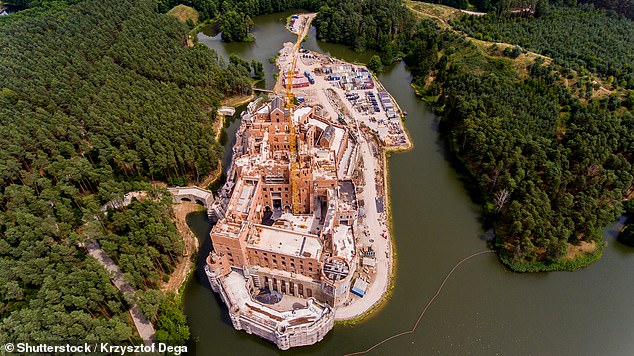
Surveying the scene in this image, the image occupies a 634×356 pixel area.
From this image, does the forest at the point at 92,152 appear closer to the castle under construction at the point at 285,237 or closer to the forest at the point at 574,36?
the castle under construction at the point at 285,237

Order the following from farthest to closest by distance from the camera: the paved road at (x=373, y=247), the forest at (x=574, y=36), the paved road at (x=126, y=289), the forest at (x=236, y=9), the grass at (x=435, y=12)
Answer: the forest at (x=236, y=9) < the grass at (x=435, y=12) < the forest at (x=574, y=36) < the paved road at (x=373, y=247) < the paved road at (x=126, y=289)

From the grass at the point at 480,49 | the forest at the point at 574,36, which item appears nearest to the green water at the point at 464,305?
the grass at the point at 480,49

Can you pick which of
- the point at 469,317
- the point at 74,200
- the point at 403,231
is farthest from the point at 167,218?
the point at 469,317

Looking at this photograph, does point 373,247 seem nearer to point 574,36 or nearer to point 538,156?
point 538,156

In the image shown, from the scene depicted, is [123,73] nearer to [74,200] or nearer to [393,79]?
[74,200]

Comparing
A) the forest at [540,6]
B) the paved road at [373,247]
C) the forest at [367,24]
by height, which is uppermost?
the forest at [540,6]
